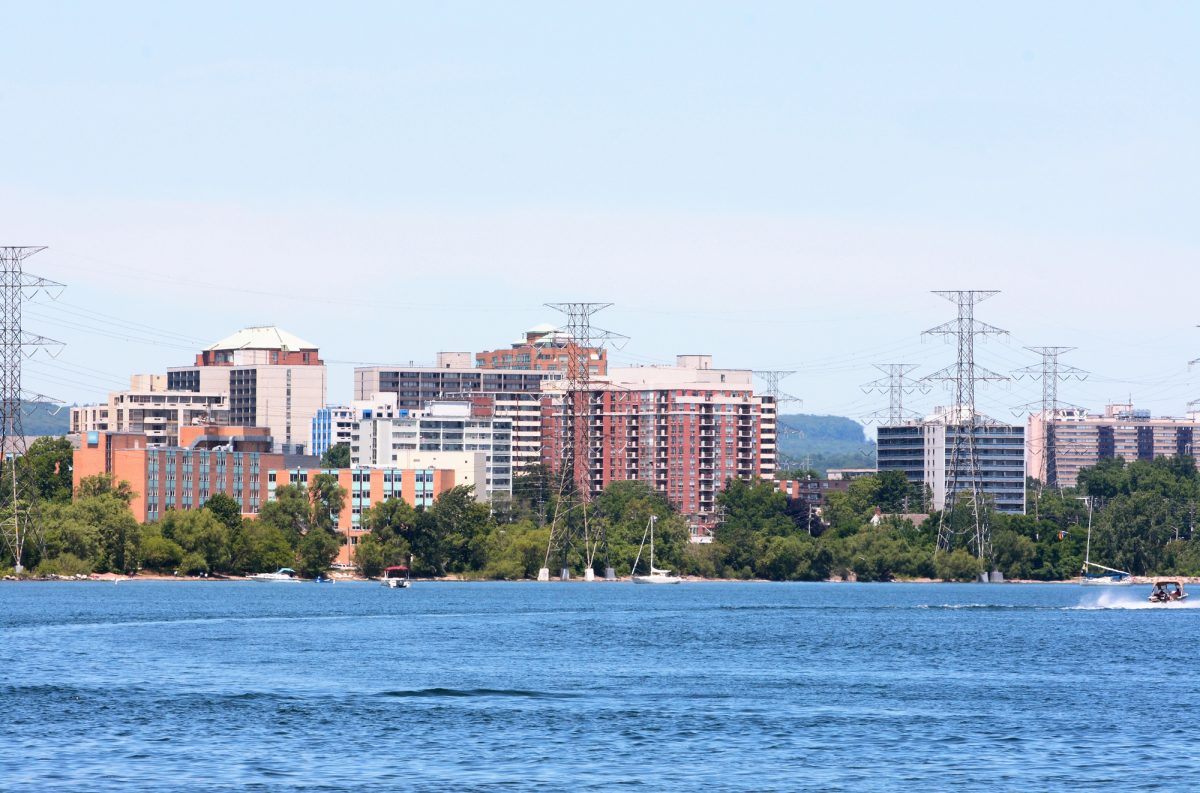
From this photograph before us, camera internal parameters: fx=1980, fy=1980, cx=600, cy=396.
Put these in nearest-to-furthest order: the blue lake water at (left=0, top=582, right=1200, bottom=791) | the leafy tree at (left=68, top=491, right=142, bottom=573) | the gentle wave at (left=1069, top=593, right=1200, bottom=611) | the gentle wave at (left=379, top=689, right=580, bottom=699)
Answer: the blue lake water at (left=0, top=582, right=1200, bottom=791) → the gentle wave at (left=379, top=689, right=580, bottom=699) → the gentle wave at (left=1069, top=593, right=1200, bottom=611) → the leafy tree at (left=68, top=491, right=142, bottom=573)

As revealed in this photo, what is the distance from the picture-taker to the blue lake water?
53031 mm

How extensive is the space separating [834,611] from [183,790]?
106 m

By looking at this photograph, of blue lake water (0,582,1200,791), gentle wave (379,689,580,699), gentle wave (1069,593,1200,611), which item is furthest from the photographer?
gentle wave (1069,593,1200,611)

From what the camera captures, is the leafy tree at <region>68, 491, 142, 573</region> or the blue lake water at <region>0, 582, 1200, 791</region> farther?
the leafy tree at <region>68, 491, 142, 573</region>

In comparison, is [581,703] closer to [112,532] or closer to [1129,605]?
[1129,605]

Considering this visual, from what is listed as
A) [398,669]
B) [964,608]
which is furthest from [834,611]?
[398,669]

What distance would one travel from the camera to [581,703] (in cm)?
6919

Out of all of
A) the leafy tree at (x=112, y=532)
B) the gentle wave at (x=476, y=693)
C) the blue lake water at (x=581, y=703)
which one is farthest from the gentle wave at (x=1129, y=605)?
the gentle wave at (x=476, y=693)

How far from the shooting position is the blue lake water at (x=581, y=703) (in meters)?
53.0

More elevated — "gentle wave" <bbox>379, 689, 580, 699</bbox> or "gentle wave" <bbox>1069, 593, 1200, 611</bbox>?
"gentle wave" <bbox>379, 689, 580, 699</bbox>

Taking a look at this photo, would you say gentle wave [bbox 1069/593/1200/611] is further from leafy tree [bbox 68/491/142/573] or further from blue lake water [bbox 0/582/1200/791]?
leafy tree [bbox 68/491/142/573]

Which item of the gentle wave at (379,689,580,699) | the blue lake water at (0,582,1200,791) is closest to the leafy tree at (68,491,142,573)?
the blue lake water at (0,582,1200,791)

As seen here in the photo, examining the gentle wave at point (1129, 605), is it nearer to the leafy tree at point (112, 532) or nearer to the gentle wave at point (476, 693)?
the leafy tree at point (112, 532)

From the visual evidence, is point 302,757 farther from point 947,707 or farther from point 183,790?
point 947,707
